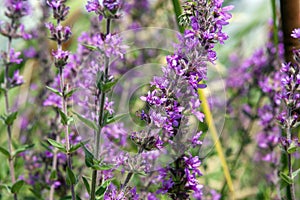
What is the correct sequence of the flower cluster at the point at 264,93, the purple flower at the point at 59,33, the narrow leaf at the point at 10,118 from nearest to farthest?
the purple flower at the point at 59,33, the narrow leaf at the point at 10,118, the flower cluster at the point at 264,93

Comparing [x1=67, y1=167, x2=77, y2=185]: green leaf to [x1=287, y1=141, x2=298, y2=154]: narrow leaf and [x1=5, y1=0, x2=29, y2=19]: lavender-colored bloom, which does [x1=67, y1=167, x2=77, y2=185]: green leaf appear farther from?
[x1=5, y1=0, x2=29, y2=19]: lavender-colored bloom

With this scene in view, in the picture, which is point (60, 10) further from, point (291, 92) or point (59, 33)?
point (291, 92)

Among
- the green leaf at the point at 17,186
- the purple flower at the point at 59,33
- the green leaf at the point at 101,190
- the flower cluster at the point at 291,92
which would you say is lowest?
the green leaf at the point at 17,186

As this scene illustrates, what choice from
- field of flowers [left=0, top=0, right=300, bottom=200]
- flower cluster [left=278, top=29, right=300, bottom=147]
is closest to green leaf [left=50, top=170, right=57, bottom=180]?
field of flowers [left=0, top=0, right=300, bottom=200]

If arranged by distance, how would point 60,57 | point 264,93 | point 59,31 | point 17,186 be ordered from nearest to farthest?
1. point 60,57
2. point 59,31
3. point 17,186
4. point 264,93

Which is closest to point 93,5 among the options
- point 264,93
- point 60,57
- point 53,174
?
point 60,57

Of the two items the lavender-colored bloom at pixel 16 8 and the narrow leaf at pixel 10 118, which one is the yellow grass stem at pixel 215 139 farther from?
the lavender-colored bloom at pixel 16 8

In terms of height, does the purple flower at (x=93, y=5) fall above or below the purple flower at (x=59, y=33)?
above

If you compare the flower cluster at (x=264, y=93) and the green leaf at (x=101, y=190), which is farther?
the flower cluster at (x=264, y=93)

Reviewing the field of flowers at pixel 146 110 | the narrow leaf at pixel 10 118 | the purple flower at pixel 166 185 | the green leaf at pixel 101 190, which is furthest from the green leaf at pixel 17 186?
the purple flower at pixel 166 185

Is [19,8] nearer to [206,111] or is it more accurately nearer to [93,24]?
[93,24]

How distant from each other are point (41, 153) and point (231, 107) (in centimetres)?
122

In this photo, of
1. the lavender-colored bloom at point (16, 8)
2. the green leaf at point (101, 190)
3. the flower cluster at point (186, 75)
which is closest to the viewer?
the flower cluster at point (186, 75)

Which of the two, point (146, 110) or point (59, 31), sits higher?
point (59, 31)
